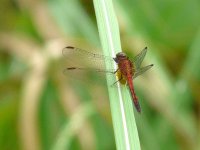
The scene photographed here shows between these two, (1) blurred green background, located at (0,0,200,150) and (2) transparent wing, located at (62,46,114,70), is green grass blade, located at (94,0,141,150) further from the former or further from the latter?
(1) blurred green background, located at (0,0,200,150)

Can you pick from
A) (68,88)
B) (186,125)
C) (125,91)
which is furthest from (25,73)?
(125,91)

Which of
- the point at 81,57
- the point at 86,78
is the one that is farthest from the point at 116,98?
the point at 86,78

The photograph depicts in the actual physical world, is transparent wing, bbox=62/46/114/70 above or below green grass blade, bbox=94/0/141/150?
above

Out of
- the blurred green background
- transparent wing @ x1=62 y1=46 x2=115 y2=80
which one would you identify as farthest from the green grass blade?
the blurred green background

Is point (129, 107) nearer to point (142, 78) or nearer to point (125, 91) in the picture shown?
point (125, 91)

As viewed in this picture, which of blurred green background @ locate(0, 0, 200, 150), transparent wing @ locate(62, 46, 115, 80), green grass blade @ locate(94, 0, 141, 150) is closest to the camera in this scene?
green grass blade @ locate(94, 0, 141, 150)

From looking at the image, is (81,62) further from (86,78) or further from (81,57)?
(81,57)

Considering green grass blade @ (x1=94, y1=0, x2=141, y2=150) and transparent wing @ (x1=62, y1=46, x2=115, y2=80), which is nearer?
green grass blade @ (x1=94, y1=0, x2=141, y2=150)
